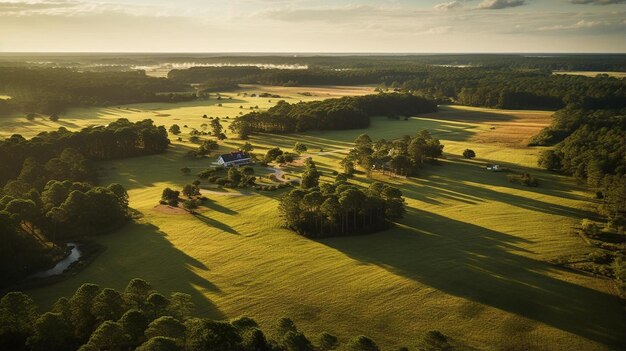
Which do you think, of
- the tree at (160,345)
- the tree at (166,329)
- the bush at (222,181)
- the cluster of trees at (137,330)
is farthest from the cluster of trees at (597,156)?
the bush at (222,181)

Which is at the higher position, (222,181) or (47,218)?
(222,181)

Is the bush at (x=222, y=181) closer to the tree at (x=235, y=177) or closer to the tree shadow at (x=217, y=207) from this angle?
the tree at (x=235, y=177)

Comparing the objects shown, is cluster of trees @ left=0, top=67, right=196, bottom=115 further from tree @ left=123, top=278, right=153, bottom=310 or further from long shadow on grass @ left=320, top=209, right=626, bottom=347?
long shadow on grass @ left=320, top=209, right=626, bottom=347

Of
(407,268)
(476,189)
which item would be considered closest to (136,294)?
(407,268)

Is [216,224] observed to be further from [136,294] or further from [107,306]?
[107,306]

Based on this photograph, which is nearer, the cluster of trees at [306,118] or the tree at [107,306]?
the tree at [107,306]

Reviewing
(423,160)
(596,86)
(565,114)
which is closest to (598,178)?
(423,160)
